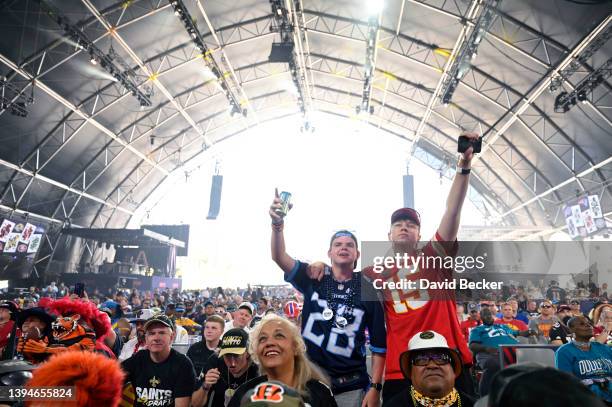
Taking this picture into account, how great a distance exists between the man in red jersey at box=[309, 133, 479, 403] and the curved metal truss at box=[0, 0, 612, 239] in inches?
539

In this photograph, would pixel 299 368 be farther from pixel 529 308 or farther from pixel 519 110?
pixel 519 110

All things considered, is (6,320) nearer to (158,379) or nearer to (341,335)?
(158,379)

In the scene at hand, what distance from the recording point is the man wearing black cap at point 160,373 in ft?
11.6

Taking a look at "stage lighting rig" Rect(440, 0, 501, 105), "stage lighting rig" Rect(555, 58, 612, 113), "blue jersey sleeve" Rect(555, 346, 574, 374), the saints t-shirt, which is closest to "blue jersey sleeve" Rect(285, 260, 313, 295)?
the saints t-shirt

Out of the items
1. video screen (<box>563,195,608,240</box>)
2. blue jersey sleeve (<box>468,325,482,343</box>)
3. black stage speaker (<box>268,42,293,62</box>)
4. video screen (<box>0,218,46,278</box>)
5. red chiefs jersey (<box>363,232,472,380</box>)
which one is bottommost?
blue jersey sleeve (<box>468,325,482,343</box>)

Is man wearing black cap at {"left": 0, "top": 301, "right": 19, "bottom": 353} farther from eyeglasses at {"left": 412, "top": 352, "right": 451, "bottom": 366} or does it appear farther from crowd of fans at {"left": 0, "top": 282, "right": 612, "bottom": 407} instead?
eyeglasses at {"left": 412, "top": 352, "right": 451, "bottom": 366}

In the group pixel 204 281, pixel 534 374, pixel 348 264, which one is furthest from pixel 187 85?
pixel 204 281

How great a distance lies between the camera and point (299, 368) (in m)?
2.52

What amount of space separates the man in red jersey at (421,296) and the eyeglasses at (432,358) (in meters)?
0.13

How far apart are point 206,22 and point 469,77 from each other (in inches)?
498

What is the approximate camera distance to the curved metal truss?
48.3 feet

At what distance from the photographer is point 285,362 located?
2.48 meters

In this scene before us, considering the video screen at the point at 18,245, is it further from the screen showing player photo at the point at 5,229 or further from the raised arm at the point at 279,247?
the raised arm at the point at 279,247

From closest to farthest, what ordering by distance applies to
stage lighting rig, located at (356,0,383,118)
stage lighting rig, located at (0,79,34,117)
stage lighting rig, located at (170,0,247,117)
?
stage lighting rig, located at (0,79,34,117) < stage lighting rig, located at (170,0,247,117) < stage lighting rig, located at (356,0,383,118)
